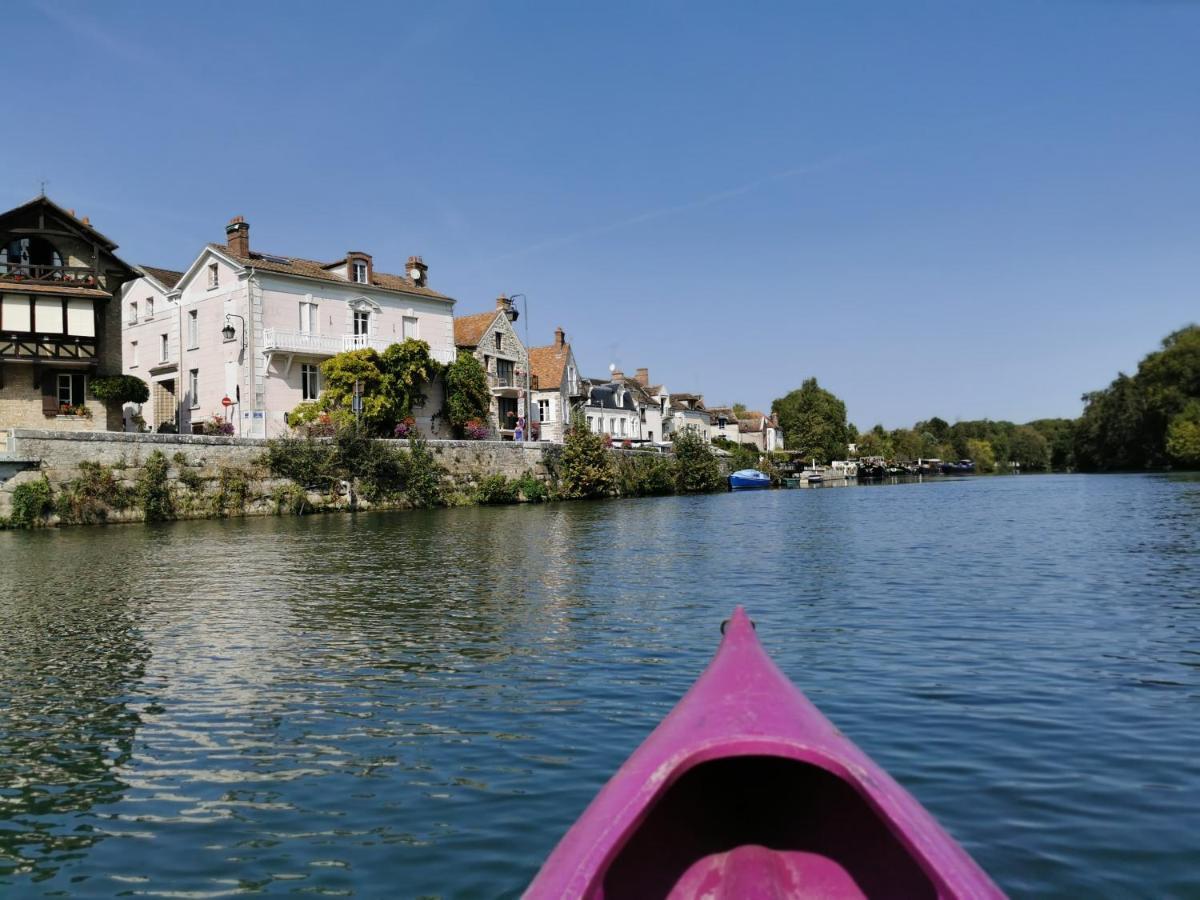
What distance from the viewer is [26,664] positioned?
1073cm

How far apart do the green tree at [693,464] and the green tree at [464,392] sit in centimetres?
1956

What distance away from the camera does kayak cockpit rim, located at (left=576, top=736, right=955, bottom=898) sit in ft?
12.1

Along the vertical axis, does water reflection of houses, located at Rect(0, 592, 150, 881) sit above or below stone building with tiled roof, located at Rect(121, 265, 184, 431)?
below

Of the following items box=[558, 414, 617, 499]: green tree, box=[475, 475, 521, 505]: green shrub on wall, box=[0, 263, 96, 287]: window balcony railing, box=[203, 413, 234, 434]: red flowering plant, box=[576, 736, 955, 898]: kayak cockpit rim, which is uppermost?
box=[0, 263, 96, 287]: window balcony railing

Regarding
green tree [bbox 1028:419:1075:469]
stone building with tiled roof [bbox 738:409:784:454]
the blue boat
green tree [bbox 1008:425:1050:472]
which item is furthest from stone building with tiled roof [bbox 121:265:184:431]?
green tree [bbox 1008:425:1050:472]

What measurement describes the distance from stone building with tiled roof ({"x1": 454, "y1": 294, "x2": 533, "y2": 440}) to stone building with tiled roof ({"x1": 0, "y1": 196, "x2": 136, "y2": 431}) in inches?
811

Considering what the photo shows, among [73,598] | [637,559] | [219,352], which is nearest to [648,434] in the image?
[219,352]

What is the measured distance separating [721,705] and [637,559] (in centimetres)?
1684

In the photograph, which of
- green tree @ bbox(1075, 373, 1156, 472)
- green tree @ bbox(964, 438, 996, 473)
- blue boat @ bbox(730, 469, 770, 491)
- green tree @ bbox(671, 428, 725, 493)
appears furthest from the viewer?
green tree @ bbox(964, 438, 996, 473)

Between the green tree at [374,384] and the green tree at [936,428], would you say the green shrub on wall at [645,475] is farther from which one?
the green tree at [936,428]

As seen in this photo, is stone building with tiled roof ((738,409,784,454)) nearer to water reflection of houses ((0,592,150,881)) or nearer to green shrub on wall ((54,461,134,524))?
green shrub on wall ((54,461,134,524))

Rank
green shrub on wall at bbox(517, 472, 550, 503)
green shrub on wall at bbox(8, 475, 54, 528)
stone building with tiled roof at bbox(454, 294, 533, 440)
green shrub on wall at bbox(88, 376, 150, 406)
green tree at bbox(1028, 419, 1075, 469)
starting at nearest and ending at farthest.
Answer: green shrub on wall at bbox(8, 475, 54, 528) < green shrub on wall at bbox(88, 376, 150, 406) < green shrub on wall at bbox(517, 472, 550, 503) < stone building with tiled roof at bbox(454, 294, 533, 440) < green tree at bbox(1028, 419, 1075, 469)

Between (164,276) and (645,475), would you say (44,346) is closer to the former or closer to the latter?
(164,276)

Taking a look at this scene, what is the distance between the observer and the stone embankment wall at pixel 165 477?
104ft
